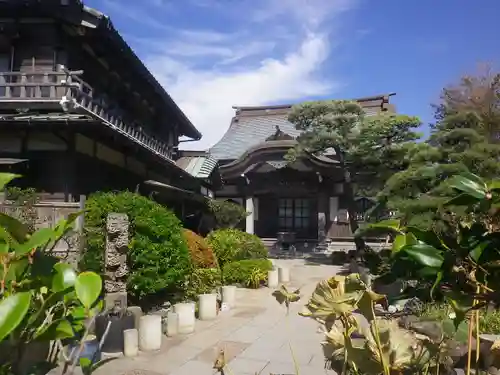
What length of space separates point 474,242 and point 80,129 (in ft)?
29.6

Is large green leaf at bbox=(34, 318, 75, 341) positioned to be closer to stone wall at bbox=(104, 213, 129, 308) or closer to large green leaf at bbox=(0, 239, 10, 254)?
large green leaf at bbox=(0, 239, 10, 254)

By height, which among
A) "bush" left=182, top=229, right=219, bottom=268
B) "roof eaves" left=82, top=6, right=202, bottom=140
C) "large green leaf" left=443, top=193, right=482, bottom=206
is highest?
"roof eaves" left=82, top=6, right=202, bottom=140

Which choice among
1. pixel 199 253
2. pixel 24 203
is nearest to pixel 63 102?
pixel 24 203

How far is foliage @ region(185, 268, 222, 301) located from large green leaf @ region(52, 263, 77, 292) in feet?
28.3

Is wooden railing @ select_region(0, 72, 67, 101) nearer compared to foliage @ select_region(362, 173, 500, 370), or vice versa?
foliage @ select_region(362, 173, 500, 370)

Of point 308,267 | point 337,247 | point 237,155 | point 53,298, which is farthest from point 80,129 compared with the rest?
point 237,155

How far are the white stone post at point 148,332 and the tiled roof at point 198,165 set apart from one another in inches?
449

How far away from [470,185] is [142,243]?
7308 mm

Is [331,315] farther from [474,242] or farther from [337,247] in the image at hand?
[337,247]

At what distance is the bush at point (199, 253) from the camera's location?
10.7 meters

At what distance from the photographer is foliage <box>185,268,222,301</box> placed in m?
9.63

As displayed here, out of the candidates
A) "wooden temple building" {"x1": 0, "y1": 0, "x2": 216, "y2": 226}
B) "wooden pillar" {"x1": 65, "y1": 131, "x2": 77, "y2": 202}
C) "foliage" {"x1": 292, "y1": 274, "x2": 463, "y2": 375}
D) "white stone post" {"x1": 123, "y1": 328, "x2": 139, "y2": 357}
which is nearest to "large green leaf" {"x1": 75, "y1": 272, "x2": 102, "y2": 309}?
"foliage" {"x1": 292, "y1": 274, "x2": 463, "y2": 375}

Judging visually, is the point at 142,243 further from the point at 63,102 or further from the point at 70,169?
the point at 63,102

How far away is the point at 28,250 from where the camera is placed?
1.00m
